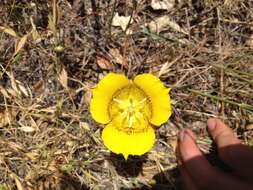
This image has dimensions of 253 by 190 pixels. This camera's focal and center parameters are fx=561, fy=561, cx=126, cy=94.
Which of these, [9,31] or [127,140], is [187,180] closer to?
[127,140]

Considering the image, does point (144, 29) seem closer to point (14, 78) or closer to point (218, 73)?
point (218, 73)

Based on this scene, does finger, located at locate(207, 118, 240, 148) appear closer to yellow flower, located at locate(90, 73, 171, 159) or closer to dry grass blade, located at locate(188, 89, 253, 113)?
dry grass blade, located at locate(188, 89, 253, 113)

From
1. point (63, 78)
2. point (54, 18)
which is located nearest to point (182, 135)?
point (63, 78)

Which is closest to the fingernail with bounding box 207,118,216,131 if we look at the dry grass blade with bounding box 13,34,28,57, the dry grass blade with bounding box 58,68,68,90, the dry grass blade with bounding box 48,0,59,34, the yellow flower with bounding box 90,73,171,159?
the yellow flower with bounding box 90,73,171,159

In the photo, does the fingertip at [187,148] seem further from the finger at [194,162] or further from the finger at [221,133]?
the finger at [221,133]

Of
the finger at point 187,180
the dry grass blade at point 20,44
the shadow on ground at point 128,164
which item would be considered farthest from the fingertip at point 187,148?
the dry grass blade at point 20,44

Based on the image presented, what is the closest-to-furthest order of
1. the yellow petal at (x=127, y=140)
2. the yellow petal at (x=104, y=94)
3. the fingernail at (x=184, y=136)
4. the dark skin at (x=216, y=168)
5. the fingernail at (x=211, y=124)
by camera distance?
the dark skin at (x=216, y=168)
the yellow petal at (x=104, y=94)
the yellow petal at (x=127, y=140)
the fingernail at (x=184, y=136)
the fingernail at (x=211, y=124)

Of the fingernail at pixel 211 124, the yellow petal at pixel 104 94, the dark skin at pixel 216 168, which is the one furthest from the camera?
the fingernail at pixel 211 124
